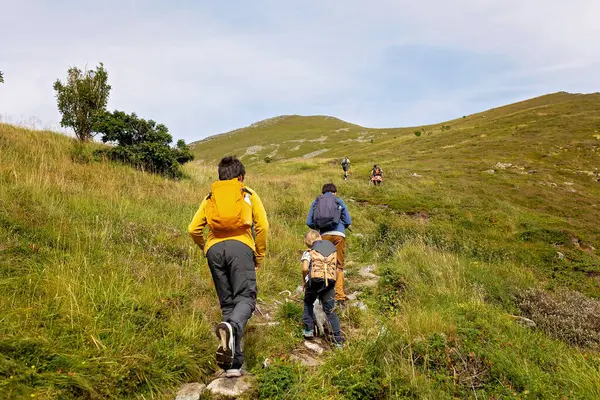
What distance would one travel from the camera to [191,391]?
334cm

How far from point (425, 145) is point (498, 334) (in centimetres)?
4673

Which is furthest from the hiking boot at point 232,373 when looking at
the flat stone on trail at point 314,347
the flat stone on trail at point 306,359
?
the flat stone on trail at point 314,347

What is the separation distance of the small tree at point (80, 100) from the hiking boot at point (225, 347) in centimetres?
1282

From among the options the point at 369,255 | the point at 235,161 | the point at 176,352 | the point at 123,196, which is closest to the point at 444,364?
the point at 176,352

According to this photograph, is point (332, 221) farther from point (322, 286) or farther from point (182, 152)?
point (182, 152)

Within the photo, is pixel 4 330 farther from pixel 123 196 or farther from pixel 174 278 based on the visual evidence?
pixel 123 196

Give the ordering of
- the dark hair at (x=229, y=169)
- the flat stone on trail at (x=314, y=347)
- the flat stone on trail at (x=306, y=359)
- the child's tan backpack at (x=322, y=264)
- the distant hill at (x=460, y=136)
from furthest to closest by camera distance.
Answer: the distant hill at (x=460, y=136), the child's tan backpack at (x=322, y=264), the flat stone on trail at (x=314, y=347), the flat stone on trail at (x=306, y=359), the dark hair at (x=229, y=169)

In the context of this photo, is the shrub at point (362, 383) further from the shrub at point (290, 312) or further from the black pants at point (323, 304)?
the shrub at point (290, 312)

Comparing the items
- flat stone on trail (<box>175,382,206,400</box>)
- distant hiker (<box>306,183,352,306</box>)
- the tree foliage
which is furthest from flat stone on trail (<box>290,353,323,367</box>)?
the tree foliage

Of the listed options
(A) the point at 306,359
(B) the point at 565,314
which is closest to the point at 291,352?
(A) the point at 306,359

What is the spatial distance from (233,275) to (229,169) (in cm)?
126

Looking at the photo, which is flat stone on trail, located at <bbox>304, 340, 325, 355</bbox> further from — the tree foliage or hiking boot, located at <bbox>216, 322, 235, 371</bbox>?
the tree foliage

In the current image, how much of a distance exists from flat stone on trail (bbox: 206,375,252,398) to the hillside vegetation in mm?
135

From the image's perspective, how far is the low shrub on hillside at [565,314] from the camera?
585cm
